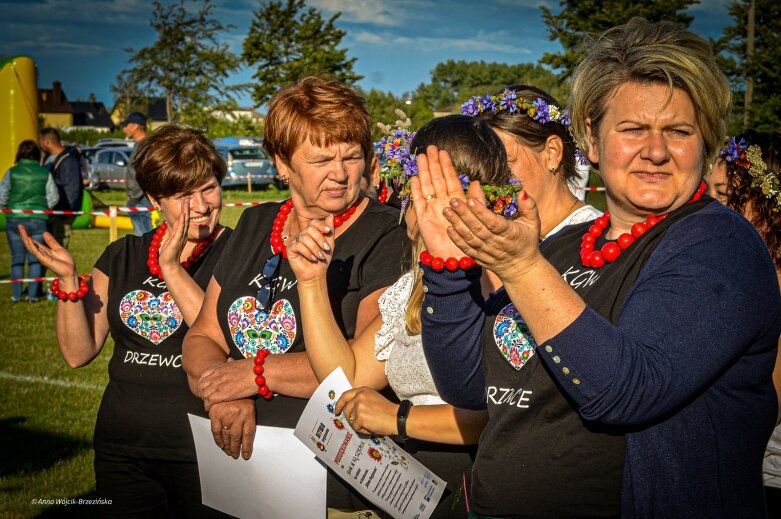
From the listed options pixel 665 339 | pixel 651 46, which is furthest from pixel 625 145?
pixel 665 339

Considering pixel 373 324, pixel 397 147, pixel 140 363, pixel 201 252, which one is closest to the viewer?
pixel 397 147

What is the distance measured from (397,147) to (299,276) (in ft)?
1.77

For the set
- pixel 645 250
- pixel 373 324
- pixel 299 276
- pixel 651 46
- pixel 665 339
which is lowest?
pixel 373 324

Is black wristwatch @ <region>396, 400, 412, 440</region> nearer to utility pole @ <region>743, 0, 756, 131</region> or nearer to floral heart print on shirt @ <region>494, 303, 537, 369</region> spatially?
floral heart print on shirt @ <region>494, 303, 537, 369</region>

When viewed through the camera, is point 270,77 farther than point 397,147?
Yes

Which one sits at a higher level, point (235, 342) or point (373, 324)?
point (373, 324)

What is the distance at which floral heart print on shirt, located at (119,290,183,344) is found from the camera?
11.5 feet

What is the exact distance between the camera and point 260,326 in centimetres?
297

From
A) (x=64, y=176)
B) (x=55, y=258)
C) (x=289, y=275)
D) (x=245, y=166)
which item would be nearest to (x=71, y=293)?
(x=55, y=258)

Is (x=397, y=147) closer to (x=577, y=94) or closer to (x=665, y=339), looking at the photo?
(x=577, y=94)

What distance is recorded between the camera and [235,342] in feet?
9.91

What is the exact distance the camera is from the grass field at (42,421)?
5.22 meters

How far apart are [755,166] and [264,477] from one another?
103 inches

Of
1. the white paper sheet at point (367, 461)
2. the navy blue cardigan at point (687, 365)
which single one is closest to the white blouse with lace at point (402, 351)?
the white paper sheet at point (367, 461)
